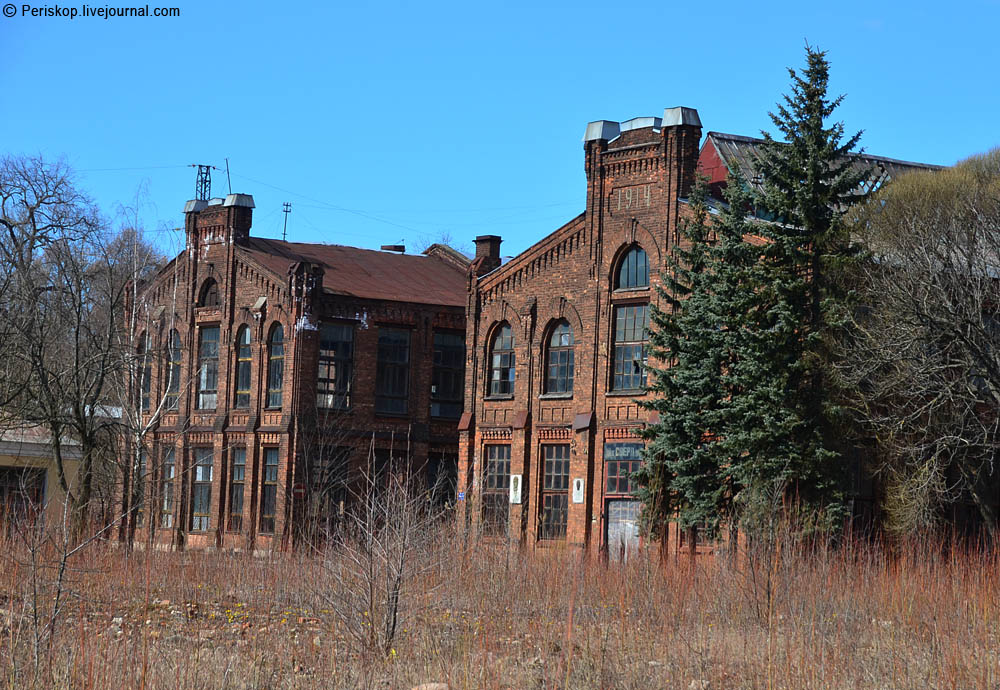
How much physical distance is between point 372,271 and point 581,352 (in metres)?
13.1

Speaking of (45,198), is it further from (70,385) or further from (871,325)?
(871,325)

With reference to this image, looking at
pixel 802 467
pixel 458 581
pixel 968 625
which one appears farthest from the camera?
pixel 802 467

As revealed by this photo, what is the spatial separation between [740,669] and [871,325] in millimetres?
14650

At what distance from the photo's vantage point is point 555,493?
37531mm

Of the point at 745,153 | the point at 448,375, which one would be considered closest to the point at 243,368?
the point at 448,375

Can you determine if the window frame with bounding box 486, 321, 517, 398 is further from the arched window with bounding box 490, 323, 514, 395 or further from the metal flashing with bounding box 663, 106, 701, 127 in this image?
the metal flashing with bounding box 663, 106, 701, 127

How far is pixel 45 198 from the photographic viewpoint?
4169 cm

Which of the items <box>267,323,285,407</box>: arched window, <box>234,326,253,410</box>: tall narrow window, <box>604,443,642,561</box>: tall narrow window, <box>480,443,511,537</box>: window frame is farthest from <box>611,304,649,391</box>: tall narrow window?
<box>234,326,253,410</box>: tall narrow window

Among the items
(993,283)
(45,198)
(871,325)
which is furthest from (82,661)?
(45,198)

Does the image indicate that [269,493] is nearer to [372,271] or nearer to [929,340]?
[372,271]

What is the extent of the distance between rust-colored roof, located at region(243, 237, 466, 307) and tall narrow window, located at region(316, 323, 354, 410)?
50.0 inches

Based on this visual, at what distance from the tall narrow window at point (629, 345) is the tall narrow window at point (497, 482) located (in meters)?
4.79

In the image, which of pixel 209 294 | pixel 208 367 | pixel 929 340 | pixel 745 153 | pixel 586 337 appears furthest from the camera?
pixel 209 294

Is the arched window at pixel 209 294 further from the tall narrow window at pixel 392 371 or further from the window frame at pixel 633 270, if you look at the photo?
the window frame at pixel 633 270
